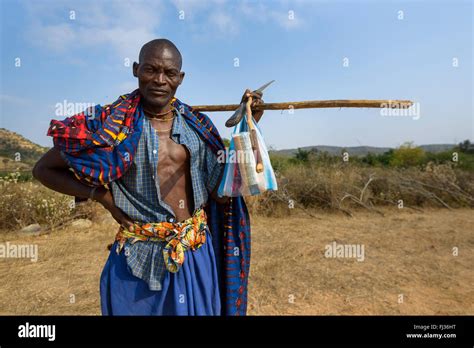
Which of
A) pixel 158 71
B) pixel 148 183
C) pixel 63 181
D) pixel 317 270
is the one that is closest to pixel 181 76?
pixel 158 71

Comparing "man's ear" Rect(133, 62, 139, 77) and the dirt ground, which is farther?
the dirt ground

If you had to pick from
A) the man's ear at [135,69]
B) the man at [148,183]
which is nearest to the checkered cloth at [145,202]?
the man at [148,183]

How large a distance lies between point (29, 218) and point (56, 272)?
2817 mm

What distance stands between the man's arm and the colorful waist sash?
7 centimetres

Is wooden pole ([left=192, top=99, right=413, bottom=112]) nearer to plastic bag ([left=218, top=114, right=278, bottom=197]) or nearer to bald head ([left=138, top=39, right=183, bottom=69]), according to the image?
plastic bag ([left=218, top=114, right=278, bottom=197])

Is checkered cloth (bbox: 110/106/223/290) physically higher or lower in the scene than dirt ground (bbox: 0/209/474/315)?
higher

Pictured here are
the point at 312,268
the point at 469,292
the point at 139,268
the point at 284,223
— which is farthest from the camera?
the point at 284,223

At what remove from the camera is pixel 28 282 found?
15.5 ft

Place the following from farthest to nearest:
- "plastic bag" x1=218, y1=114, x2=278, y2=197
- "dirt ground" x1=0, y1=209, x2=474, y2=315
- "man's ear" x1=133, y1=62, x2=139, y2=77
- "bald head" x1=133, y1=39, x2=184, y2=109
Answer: "dirt ground" x1=0, y1=209, x2=474, y2=315, "man's ear" x1=133, y1=62, x2=139, y2=77, "bald head" x1=133, y1=39, x2=184, y2=109, "plastic bag" x1=218, y1=114, x2=278, y2=197

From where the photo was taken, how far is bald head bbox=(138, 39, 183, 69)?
5.72ft

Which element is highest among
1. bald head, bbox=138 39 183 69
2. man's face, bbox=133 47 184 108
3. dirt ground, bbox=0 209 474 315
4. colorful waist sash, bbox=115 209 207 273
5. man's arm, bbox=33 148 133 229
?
bald head, bbox=138 39 183 69

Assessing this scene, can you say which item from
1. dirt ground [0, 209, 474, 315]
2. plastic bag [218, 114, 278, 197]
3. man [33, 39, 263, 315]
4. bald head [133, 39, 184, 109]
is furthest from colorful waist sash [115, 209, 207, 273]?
dirt ground [0, 209, 474, 315]
